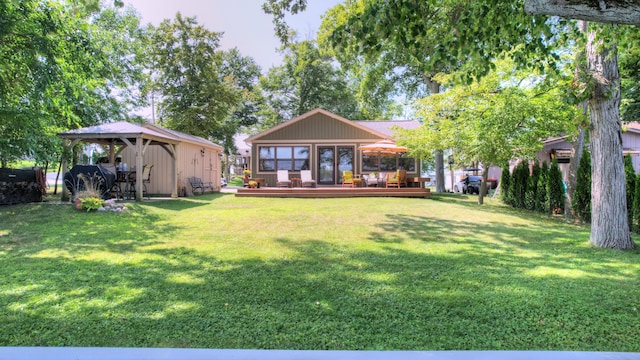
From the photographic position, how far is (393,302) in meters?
3.23

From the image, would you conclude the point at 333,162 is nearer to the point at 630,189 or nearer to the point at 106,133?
the point at 106,133

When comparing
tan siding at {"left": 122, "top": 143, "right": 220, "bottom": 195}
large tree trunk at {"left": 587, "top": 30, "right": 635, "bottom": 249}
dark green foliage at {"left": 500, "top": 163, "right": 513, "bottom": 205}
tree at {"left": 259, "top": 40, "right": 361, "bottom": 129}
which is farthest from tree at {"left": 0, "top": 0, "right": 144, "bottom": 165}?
tree at {"left": 259, "top": 40, "right": 361, "bottom": 129}

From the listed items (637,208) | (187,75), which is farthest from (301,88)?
(637,208)

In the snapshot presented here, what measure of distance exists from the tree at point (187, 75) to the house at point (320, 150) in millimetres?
10378

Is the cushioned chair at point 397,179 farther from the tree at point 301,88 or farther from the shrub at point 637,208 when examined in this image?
the tree at point 301,88

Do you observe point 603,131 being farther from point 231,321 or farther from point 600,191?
point 231,321

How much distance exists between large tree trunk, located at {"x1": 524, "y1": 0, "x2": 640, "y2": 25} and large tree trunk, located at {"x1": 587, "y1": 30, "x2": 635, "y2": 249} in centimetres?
420

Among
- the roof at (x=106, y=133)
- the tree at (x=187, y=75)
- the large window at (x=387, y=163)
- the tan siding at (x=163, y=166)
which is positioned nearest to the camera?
the roof at (x=106, y=133)

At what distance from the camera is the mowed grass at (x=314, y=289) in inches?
102

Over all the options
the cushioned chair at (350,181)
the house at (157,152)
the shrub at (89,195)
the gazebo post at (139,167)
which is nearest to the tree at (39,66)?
the shrub at (89,195)

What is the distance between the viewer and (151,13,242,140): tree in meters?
26.8

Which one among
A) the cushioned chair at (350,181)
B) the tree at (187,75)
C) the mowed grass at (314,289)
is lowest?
the mowed grass at (314,289)

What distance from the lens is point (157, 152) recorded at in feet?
50.9

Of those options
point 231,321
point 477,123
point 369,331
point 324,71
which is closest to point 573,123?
point 477,123
